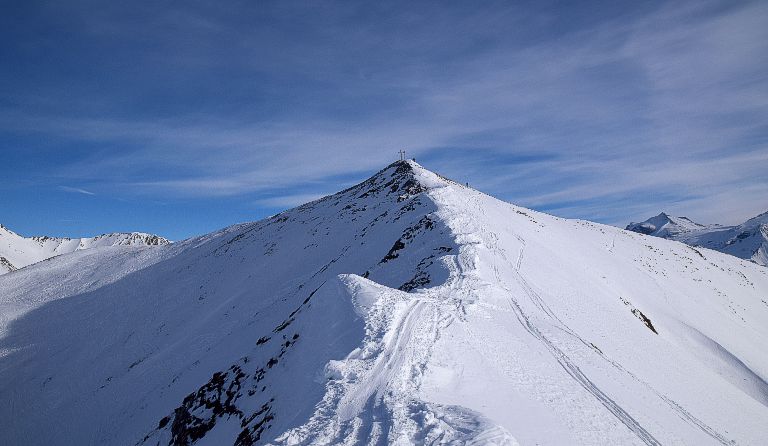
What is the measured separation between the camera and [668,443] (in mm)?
10383

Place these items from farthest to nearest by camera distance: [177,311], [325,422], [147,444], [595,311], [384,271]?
[177,311] → [384,271] → [595,311] → [147,444] → [325,422]

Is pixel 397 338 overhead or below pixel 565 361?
overhead

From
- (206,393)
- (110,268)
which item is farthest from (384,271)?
(110,268)

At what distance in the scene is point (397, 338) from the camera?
38.9 feet

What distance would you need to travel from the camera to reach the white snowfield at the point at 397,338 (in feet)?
32.3

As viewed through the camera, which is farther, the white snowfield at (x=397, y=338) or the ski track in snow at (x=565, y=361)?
the ski track in snow at (x=565, y=361)

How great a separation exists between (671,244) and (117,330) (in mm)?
72251

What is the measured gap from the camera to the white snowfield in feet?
32.3

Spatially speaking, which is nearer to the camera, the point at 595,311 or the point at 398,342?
the point at 398,342

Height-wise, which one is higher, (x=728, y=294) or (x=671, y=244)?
(x=671, y=244)

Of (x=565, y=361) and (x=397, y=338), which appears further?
(x=565, y=361)

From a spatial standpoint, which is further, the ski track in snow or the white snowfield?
the ski track in snow

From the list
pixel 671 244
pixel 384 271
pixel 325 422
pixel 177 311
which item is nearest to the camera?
pixel 325 422

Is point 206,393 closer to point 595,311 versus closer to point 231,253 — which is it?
point 595,311
